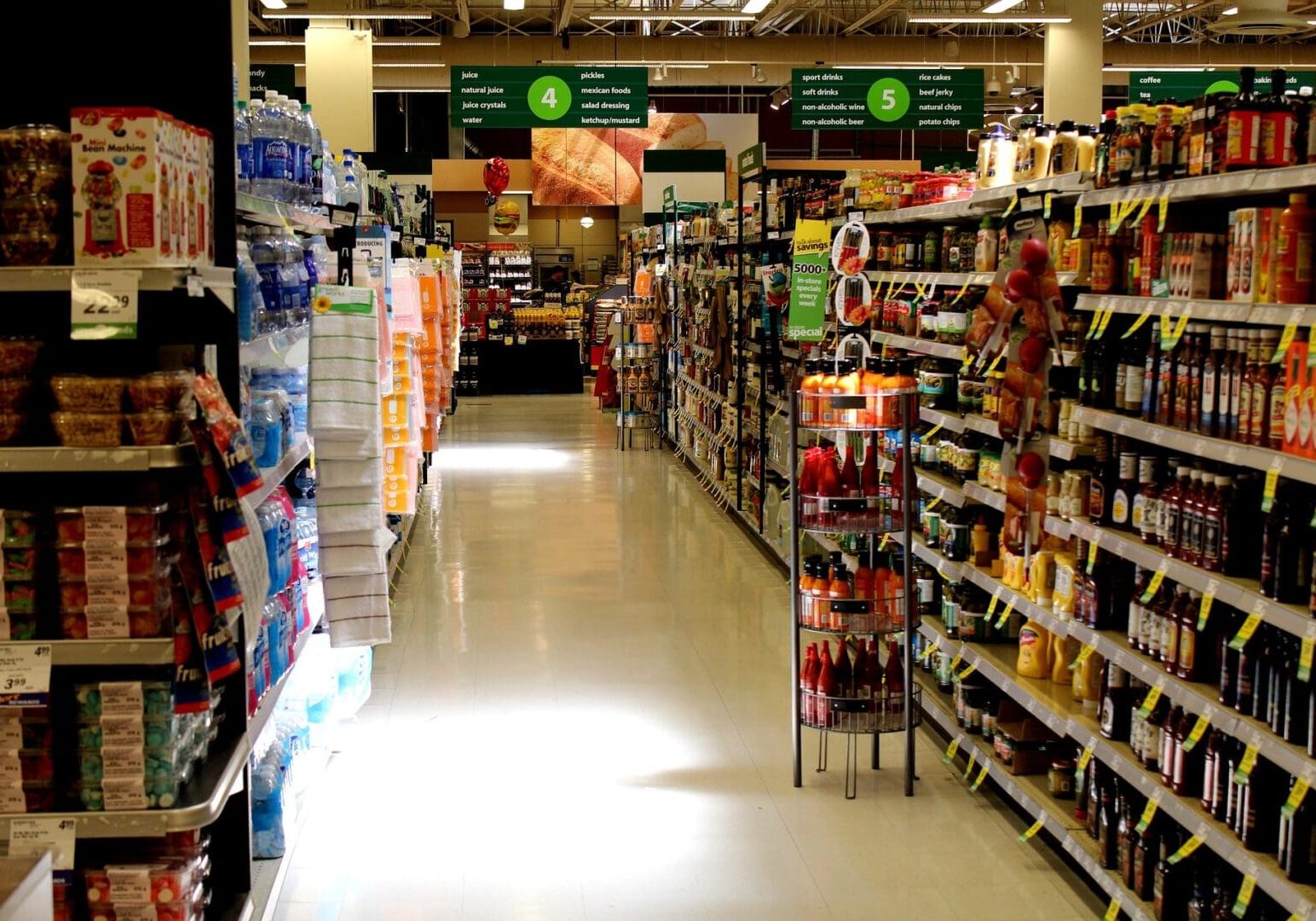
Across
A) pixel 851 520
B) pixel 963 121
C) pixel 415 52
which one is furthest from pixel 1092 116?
pixel 851 520

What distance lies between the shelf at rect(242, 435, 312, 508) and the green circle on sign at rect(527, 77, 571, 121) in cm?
1199

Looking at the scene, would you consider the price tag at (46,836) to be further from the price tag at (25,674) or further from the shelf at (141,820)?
the price tag at (25,674)

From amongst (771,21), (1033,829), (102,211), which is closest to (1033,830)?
(1033,829)

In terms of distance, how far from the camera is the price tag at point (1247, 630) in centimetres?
328

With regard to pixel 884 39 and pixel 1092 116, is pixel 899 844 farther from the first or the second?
pixel 884 39

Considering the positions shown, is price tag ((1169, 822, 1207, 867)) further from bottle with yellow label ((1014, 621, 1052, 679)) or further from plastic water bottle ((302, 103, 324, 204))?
plastic water bottle ((302, 103, 324, 204))

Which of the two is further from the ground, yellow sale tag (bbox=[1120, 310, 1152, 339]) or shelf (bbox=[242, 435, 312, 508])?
yellow sale tag (bbox=[1120, 310, 1152, 339])

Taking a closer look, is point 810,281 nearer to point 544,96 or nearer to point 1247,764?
point 1247,764

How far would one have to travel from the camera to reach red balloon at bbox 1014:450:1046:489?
4273mm

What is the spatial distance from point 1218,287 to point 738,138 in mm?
22655

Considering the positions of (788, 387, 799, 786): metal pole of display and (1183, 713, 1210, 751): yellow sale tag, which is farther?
(788, 387, 799, 786): metal pole of display

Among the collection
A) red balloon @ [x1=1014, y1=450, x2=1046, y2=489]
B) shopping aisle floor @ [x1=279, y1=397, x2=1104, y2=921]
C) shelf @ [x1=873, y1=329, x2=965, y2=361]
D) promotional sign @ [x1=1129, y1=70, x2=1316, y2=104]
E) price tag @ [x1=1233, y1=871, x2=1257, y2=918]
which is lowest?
shopping aisle floor @ [x1=279, y1=397, x2=1104, y2=921]

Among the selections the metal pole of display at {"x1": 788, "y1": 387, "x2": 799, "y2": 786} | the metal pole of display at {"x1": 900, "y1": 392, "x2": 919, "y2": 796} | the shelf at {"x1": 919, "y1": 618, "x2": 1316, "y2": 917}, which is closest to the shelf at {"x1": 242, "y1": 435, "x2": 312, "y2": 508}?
the metal pole of display at {"x1": 788, "y1": 387, "x2": 799, "y2": 786}

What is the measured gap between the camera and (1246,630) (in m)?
3.32
